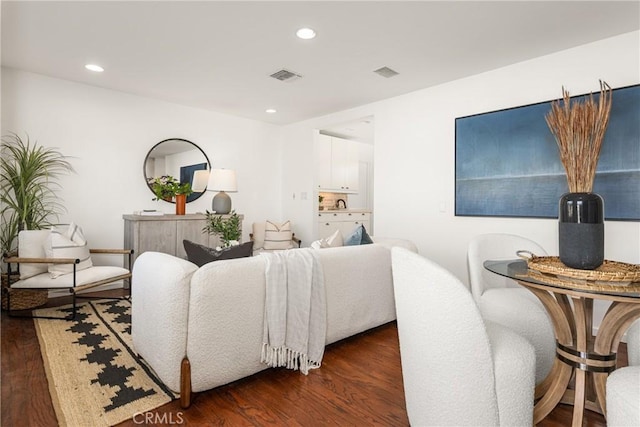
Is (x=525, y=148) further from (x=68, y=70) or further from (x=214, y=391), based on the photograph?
(x=68, y=70)

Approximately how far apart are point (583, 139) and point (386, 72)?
2.39 m

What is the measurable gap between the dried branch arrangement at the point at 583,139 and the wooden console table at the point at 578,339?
1.66 feet

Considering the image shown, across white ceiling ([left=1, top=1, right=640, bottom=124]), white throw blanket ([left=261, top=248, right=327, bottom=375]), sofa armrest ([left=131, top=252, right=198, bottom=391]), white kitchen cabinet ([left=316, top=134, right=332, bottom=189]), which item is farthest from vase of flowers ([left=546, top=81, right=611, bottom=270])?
white kitchen cabinet ([left=316, top=134, right=332, bottom=189])

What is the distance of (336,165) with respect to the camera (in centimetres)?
626

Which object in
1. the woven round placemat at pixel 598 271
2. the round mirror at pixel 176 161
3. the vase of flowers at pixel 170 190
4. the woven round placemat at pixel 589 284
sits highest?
the round mirror at pixel 176 161

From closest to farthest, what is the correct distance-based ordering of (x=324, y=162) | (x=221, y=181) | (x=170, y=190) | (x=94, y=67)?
(x=94, y=67)
(x=170, y=190)
(x=221, y=181)
(x=324, y=162)

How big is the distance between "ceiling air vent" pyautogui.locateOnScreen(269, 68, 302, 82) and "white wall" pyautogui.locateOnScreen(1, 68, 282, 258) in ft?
6.23

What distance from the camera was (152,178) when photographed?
4.61 m

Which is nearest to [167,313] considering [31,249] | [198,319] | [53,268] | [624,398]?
[198,319]

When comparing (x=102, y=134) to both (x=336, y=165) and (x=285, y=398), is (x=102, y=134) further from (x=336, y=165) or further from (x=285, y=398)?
(x=285, y=398)

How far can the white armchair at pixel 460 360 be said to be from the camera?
1.25 m

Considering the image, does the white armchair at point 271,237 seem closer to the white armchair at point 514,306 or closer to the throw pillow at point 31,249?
the throw pillow at point 31,249

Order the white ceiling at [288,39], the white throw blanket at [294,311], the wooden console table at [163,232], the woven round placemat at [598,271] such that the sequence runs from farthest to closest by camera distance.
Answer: the wooden console table at [163,232] → the white ceiling at [288,39] → the white throw blanket at [294,311] → the woven round placemat at [598,271]

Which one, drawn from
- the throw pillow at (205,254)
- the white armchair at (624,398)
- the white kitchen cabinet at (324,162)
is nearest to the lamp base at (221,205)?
the white kitchen cabinet at (324,162)
